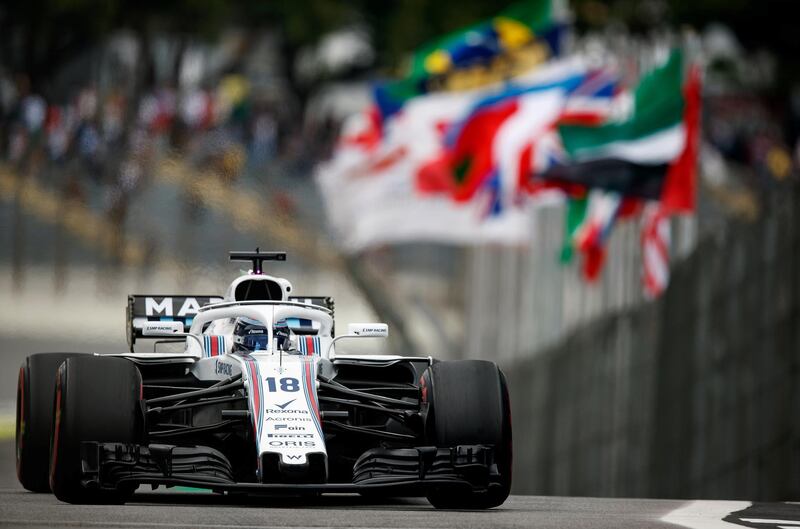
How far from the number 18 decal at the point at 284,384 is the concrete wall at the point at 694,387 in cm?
581

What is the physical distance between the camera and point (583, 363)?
2612 centimetres

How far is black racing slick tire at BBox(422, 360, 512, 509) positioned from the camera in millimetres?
12867

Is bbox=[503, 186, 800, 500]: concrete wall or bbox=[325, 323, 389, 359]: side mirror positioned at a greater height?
bbox=[325, 323, 389, 359]: side mirror

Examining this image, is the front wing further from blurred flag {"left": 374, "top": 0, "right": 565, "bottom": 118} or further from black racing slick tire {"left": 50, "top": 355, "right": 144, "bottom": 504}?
blurred flag {"left": 374, "top": 0, "right": 565, "bottom": 118}

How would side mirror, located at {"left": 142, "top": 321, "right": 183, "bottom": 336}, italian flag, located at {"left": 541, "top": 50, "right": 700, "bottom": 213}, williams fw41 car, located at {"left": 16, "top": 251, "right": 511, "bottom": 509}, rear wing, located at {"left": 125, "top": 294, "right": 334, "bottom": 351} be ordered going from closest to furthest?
williams fw41 car, located at {"left": 16, "top": 251, "right": 511, "bottom": 509} < side mirror, located at {"left": 142, "top": 321, "right": 183, "bottom": 336} < rear wing, located at {"left": 125, "top": 294, "right": 334, "bottom": 351} < italian flag, located at {"left": 541, "top": 50, "right": 700, "bottom": 213}

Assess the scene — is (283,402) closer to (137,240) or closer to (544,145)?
(544,145)

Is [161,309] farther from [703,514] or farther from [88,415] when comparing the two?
[703,514]

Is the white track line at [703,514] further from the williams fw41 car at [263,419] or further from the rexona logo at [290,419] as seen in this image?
the rexona logo at [290,419]

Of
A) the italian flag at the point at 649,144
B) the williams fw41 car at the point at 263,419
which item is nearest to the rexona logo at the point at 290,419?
the williams fw41 car at the point at 263,419

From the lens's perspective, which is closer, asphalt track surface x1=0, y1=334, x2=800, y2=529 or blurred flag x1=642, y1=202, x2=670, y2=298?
asphalt track surface x1=0, y1=334, x2=800, y2=529

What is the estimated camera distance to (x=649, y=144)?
30156 millimetres

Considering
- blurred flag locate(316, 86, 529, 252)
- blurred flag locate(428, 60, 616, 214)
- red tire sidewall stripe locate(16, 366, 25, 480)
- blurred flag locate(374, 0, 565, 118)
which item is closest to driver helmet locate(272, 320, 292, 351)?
red tire sidewall stripe locate(16, 366, 25, 480)

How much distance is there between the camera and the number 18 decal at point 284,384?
42.0 ft

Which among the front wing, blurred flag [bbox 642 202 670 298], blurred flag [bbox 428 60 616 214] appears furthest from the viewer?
blurred flag [bbox 428 60 616 214]
